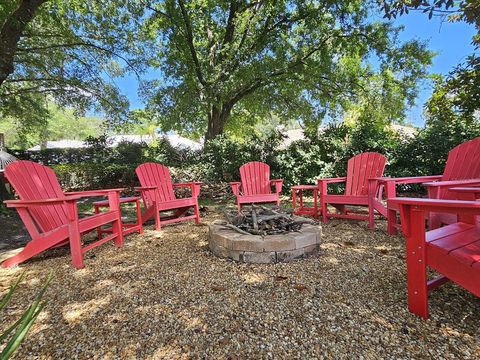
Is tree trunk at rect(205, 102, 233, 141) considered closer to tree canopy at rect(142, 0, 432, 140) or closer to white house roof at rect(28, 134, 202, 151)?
tree canopy at rect(142, 0, 432, 140)

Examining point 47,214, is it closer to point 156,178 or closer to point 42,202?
point 42,202

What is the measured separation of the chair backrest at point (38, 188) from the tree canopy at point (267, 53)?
190 inches

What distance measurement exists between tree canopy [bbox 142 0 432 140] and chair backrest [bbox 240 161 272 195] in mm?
3182

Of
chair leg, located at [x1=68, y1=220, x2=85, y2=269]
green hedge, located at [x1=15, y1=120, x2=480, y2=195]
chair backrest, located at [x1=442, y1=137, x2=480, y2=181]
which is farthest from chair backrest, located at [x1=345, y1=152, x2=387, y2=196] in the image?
chair leg, located at [x1=68, y1=220, x2=85, y2=269]

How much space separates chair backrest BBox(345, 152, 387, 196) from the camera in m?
3.86

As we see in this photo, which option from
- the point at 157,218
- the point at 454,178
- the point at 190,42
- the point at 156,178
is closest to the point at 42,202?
the point at 157,218

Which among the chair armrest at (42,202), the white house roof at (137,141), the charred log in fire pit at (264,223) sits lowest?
the charred log in fire pit at (264,223)

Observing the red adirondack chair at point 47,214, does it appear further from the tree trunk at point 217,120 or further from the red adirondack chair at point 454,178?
the tree trunk at point 217,120

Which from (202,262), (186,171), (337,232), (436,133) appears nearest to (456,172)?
(337,232)

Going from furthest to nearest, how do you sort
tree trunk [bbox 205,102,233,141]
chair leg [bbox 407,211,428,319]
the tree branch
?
tree trunk [bbox 205,102,233,141] < the tree branch < chair leg [bbox 407,211,428,319]

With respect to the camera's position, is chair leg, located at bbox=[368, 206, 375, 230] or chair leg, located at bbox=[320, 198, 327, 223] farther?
chair leg, located at bbox=[320, 198, 327, 223]

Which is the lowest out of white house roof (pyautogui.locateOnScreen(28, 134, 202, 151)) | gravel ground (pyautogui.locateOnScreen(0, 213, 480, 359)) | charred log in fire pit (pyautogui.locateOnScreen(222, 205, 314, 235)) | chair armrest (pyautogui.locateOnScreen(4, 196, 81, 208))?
gravel ground (pyautogui.locateOnScreen(0, 213, 480, 359))

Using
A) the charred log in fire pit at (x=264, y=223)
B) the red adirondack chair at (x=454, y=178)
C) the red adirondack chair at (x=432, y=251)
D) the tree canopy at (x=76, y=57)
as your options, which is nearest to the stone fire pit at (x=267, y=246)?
the charred log in fire pit at (x=264, y=223)

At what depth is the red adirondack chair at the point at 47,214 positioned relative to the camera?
250cm
